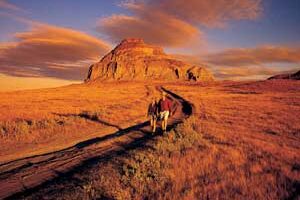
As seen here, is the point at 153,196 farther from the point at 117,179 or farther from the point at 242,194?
the point at 242,194

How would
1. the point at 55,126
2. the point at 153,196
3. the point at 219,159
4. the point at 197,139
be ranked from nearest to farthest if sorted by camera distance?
the point at 153,196, the point at 219,159, the point at 197,139, the point at 55,126

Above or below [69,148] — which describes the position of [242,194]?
above

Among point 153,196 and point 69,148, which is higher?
point 153,196

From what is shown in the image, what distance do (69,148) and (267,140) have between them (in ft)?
29.1

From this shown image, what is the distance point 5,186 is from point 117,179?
10.3 ft

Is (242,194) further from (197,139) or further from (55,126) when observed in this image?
(55,126)

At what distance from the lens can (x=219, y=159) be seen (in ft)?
31.9

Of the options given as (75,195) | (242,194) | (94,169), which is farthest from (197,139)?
(75,195)

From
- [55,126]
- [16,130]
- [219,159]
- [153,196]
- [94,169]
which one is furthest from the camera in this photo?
[55,126]

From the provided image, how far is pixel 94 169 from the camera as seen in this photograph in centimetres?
889

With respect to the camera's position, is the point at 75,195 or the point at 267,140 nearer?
the point at 75,195

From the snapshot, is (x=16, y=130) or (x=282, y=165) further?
(x=16, y=130)

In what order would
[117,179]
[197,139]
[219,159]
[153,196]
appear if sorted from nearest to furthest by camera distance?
[153,196], [117,179], [219,159], [197,139]

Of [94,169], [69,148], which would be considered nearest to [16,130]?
[69,148]
